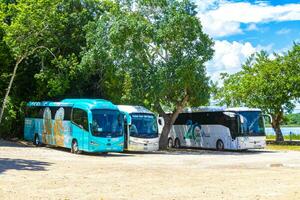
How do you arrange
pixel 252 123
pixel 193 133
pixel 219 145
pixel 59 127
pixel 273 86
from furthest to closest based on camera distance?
pixel 273 86 → pixel 193 133 → pixel 219 145 → pixel 252 123 → pixel 59 127

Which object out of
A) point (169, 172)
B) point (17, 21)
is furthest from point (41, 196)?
point (17, 21)

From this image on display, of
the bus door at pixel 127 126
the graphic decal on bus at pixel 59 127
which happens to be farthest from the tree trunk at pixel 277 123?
the graphic decal on bus at pixel 59 127

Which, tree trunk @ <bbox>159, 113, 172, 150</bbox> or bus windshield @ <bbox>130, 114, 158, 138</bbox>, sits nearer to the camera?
bus windshield @ <bbox>130, 114, 158, 138</bbox>

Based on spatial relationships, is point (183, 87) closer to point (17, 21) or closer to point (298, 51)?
point (17, 21)

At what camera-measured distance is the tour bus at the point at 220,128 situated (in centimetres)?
3434

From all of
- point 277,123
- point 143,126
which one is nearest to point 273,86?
point 277,123

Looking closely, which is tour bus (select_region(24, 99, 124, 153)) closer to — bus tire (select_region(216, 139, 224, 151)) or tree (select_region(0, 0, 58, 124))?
tree (select_region(0, 0, 58, 124))

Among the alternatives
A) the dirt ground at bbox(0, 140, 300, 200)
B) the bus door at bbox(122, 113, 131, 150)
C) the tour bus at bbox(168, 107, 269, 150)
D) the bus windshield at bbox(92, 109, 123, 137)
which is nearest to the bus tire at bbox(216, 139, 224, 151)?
the tour bus at bbox(168, 107, 269, 150)

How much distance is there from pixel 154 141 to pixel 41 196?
19490 mm

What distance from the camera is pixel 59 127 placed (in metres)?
31.9

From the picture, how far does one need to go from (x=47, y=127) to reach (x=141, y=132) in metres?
6.93

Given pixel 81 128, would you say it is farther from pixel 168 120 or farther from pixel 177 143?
pixel 177 143

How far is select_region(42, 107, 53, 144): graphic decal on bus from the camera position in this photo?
111 ft

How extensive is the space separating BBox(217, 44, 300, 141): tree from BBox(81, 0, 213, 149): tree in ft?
46.2
